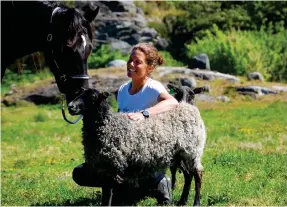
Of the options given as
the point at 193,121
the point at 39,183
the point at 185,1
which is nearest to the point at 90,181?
the point at 193,121

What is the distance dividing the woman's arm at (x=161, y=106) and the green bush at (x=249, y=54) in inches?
929

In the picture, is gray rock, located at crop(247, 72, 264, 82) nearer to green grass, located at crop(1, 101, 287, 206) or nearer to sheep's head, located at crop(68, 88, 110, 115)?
green grass, located at crop(1, 101, 287, 206)

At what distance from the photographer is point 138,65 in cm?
618

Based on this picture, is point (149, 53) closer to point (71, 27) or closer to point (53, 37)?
point (71, 27)

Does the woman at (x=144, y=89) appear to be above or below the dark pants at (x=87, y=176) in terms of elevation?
above

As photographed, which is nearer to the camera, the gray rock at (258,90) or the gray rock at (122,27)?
the gray rock at (258,90)

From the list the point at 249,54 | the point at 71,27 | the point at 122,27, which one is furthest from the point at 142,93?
the point at 122,27

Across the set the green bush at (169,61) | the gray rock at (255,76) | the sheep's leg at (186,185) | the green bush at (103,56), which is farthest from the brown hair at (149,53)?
the green bush at (169,61)

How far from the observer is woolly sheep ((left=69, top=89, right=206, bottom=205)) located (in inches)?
221

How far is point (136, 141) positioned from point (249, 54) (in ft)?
80.6

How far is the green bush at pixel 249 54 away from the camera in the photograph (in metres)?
29.4

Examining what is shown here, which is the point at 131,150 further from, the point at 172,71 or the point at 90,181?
the point at 172,71

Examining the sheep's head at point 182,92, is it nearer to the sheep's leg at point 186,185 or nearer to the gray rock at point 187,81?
the sheep's leg at point 186,185

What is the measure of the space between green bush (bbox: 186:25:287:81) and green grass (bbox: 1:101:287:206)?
23.5 ft
